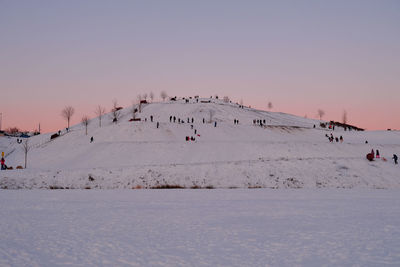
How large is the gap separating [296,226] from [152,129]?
227ft

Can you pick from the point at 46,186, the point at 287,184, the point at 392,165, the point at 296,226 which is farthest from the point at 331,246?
the point at 392,165

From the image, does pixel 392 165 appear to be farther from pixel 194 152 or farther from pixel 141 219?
pixel 141 219

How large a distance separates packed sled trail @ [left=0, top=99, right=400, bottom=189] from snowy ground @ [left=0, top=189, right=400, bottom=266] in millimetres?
12710

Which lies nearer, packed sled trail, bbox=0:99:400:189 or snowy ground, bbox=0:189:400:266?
snowy ground, bbox=0:189:400:266

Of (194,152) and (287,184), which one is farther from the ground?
(194,152)

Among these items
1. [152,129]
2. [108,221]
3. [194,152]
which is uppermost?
[152,129]

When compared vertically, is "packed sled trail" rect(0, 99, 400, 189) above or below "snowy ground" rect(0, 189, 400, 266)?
above

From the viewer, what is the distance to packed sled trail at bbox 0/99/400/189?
3653 centimetres

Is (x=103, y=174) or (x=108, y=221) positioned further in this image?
(x=103, y=174)

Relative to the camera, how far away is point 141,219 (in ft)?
57.6

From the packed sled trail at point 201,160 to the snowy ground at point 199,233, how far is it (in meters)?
12.7

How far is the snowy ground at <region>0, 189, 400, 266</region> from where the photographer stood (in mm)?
10836

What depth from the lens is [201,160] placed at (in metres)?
54.7

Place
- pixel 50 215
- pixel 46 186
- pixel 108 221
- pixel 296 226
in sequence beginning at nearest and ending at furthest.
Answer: pixel 296 226, pixel 108 221, pixel 50 215, pixel 46 186
